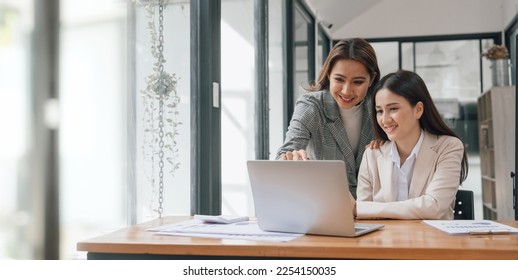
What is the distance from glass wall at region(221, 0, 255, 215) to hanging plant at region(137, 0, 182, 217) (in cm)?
51

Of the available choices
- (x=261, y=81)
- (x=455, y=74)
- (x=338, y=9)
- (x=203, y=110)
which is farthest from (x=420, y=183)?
(x=455, y=74)

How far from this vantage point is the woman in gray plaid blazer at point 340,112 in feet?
7.29

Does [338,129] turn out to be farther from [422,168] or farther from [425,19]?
[425,19]

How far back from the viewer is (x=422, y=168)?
6.21ft

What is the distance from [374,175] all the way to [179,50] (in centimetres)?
98

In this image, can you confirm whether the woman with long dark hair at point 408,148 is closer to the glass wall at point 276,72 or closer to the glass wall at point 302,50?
the glass wall at point 276,72

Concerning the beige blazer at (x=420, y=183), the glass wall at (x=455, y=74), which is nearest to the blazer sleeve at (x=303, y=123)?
the beige blazer at (x=420, y=183)

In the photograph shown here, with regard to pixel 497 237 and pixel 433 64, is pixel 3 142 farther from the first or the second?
pixel 433 64

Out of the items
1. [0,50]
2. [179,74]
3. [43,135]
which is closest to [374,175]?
[179,74]

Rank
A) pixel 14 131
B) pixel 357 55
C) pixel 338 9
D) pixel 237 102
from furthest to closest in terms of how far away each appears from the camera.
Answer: pixel 338 9, pixel 237 102, pixel 357 55, pixel 14 131

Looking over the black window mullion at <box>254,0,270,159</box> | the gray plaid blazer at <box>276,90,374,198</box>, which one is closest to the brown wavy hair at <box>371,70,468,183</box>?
the gray plaid blazer at <box>276,90,374,198</box>

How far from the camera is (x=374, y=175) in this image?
2.01m

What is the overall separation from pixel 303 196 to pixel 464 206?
2.82 ft

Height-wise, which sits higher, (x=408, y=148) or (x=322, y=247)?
(x=408, y=148)
